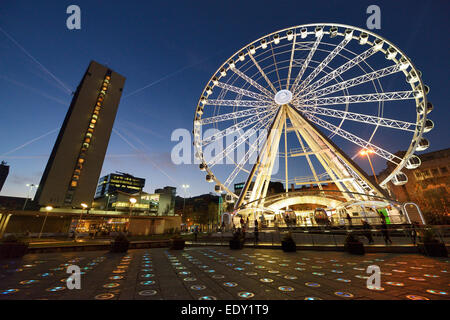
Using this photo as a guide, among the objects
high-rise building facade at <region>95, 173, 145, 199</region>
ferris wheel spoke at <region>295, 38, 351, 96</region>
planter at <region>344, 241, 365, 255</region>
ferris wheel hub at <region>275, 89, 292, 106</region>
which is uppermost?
high-rise building facade at <region>95, 173, 145, 199</region>

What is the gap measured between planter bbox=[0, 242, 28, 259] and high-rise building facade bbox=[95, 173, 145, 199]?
130 metres

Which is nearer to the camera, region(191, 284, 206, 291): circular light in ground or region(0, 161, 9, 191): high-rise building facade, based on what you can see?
region(191, 284, 206, 291): circular light in ground

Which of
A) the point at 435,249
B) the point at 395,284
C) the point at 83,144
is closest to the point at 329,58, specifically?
the point at 435,249

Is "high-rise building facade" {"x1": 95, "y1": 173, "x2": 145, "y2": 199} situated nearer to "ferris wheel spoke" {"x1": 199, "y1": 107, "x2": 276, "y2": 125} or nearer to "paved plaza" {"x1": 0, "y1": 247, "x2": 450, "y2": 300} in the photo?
"ferris wheel spoke" {"x1": 199, "y1": 107, "x2": 276, "y2": 125}

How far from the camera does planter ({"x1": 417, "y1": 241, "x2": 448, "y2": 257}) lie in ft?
28.0

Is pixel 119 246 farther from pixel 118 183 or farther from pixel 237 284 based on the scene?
pixel 118 183

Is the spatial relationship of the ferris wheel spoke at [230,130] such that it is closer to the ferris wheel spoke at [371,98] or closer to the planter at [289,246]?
the ferris wheel spoke at [371,98]

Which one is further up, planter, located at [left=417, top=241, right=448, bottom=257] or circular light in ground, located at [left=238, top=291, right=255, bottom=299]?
planter, located at [left=417, top=241, right=448, bottom=257]

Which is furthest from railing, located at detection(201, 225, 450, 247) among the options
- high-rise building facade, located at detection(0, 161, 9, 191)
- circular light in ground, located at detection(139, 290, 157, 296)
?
high-rise building facade, located at detection(0, 161, 9, 191)

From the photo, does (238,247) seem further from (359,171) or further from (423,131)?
(423,131)

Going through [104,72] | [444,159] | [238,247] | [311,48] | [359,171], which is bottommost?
[238,247]

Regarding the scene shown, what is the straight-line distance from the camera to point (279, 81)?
90.8 feet
